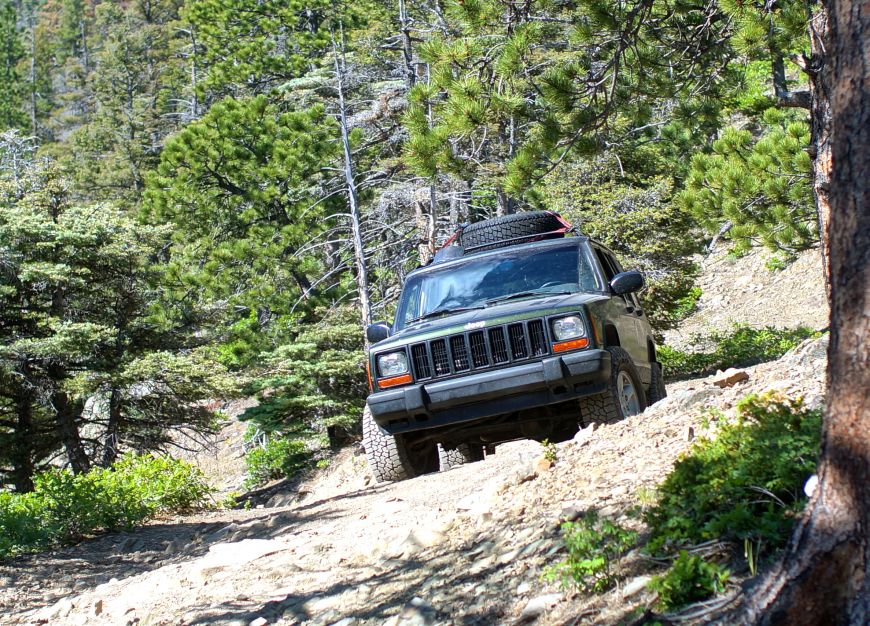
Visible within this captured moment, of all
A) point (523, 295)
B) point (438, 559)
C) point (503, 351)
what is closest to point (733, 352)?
point (523, 295)

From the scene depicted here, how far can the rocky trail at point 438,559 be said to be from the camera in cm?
438

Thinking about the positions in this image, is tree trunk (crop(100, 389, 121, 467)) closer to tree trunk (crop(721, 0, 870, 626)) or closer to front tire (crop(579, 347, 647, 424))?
front tire (crop(579, 347, 647, 424))

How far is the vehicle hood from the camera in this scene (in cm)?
767

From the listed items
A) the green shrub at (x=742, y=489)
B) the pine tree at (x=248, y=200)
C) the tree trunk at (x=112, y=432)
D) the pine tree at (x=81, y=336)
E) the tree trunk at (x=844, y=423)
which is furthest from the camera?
the pine tree at (x=248, y=200)

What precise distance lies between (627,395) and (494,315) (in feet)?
4.89

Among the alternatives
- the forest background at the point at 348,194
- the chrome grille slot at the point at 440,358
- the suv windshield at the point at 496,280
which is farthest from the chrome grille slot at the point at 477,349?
the forest background at the point at 348,194

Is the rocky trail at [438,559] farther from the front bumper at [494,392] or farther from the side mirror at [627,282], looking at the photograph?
the side mirror at [627,282]

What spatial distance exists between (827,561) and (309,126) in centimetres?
2149

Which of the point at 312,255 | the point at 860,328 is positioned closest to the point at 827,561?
the point at 860,328

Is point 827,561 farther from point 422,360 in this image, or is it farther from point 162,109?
point 162,109

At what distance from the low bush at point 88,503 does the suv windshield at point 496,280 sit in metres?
3.87

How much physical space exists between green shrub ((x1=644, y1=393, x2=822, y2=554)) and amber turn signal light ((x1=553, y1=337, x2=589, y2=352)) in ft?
9.48

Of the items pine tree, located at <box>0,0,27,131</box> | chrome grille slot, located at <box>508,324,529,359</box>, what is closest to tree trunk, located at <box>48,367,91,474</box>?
chrome grille slot, located at <box>508,324,529,359</box>

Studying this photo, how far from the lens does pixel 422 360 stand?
Result: 25.9 ft
